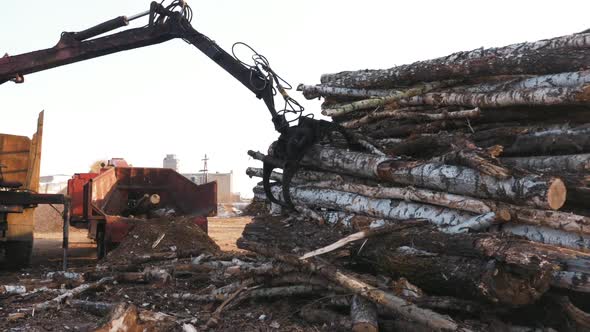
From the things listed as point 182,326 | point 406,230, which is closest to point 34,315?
point 182,326

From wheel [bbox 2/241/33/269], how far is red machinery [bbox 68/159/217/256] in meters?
1.40

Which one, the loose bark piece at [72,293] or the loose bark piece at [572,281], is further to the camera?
the loose bark piece at [72,293]

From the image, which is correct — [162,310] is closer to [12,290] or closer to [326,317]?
[326,317]

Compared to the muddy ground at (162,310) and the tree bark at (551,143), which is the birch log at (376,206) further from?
the muddy ground at (162,310)

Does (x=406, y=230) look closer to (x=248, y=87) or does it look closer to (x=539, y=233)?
(x=539, y=233)

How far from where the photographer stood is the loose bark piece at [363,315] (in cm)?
508

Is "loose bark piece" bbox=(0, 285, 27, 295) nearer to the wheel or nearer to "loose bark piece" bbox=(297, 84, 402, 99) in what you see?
the wheel

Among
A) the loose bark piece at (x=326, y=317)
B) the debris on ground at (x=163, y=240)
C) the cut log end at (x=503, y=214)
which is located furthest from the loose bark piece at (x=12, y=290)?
the cut log end at (x=503, y=214)

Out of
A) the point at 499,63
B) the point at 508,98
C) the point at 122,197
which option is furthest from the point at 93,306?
the point at 122,197

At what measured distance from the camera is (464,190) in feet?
19.2

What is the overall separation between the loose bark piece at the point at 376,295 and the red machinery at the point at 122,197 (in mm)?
5937

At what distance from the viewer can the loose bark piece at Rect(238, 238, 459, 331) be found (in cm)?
482

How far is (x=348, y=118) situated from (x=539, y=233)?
3.90 metres

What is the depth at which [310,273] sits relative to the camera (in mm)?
6129
